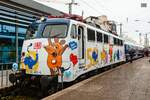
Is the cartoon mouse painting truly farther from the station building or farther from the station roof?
the station roof

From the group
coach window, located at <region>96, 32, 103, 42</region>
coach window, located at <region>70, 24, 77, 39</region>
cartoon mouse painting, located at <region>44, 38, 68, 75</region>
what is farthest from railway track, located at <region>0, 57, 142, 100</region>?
coach window, located at <region>96, 32, 103, 42</region>

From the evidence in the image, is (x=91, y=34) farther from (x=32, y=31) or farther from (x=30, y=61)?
(x=30, y=61)

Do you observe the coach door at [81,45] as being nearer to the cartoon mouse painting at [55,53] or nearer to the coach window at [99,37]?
the cartoon mouse painting at [55,53]

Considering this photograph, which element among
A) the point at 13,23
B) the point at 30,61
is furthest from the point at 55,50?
the point at 13,23

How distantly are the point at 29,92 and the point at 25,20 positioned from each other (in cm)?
1347

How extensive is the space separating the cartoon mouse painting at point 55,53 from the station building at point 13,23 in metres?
9.06

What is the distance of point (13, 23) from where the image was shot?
80.9ft

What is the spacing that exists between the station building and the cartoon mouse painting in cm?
906

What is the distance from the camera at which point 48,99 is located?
33.0ft

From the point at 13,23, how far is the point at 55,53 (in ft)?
40.8

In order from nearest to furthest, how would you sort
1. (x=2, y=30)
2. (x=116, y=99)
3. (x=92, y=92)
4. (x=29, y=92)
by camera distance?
1. (x=116, y=99)
2. (x=92, y=92)
3. (x=29, y=92)
4. (x=2, y=30)

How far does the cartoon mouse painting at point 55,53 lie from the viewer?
13.0m

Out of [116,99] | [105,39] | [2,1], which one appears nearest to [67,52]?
[116,99]

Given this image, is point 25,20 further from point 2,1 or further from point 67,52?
point 67,52
